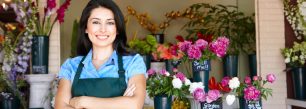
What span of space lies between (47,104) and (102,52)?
1.49 meters

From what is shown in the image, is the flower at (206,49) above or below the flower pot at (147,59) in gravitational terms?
above

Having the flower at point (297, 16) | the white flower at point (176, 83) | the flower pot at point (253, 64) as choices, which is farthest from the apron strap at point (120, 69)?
the flower pot at point (253, 64)

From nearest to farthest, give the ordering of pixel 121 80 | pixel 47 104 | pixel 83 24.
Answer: pixel 121 80 < pixel 83 24 < pixel 47 104

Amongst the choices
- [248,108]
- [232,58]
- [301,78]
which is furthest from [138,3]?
[248,108]

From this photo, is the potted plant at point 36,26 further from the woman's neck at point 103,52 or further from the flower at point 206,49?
the woman's neck at point 103,52

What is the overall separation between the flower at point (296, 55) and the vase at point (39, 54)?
2.06 m

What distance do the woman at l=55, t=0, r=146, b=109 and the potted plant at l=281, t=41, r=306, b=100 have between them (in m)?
2.10

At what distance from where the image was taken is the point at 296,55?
3.33 meters

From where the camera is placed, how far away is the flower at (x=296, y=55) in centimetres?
321

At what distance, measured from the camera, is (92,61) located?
5.24ft

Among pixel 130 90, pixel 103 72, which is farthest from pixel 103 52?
pixel 130 90

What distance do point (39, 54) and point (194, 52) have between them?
1269 millimetres

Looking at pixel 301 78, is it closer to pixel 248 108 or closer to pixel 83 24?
pixel 248 108

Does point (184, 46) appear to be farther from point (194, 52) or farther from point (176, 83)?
point (176, 83)
